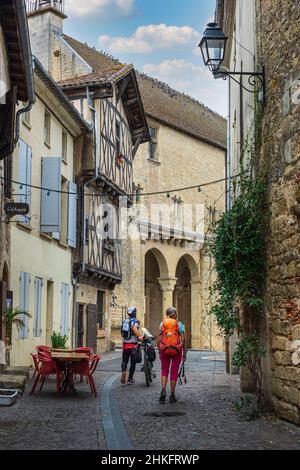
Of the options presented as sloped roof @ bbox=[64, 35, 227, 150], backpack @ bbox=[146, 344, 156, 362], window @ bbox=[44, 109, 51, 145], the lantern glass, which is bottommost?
backpack @ bbox=[146, 344, 156, 362]

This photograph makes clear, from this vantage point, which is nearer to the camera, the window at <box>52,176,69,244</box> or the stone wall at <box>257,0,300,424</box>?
the stone wall at <box>257,0,300,424</box>

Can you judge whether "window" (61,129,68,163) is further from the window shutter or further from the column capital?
the column capital

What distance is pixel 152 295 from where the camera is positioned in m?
39.7

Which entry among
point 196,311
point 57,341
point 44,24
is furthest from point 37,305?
point 196,311

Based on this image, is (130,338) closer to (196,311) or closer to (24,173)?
(24,173)

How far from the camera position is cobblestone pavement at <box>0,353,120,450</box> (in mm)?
7138

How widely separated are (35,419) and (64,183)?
41.3 ft

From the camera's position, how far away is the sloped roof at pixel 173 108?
113 feet

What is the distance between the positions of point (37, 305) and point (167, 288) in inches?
776

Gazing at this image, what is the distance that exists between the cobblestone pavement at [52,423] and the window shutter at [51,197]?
20.3ft

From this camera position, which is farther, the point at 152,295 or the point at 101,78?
the point at 152,295

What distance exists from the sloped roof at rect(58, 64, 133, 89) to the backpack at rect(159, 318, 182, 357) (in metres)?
12.7

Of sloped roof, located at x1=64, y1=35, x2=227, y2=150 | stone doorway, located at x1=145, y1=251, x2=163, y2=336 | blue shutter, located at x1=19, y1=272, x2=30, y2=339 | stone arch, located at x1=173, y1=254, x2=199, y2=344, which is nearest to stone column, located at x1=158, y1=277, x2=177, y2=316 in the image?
stone doorway, located at x1=145, y1=251, x2=163, y2=336

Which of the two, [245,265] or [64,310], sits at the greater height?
[245,265]
